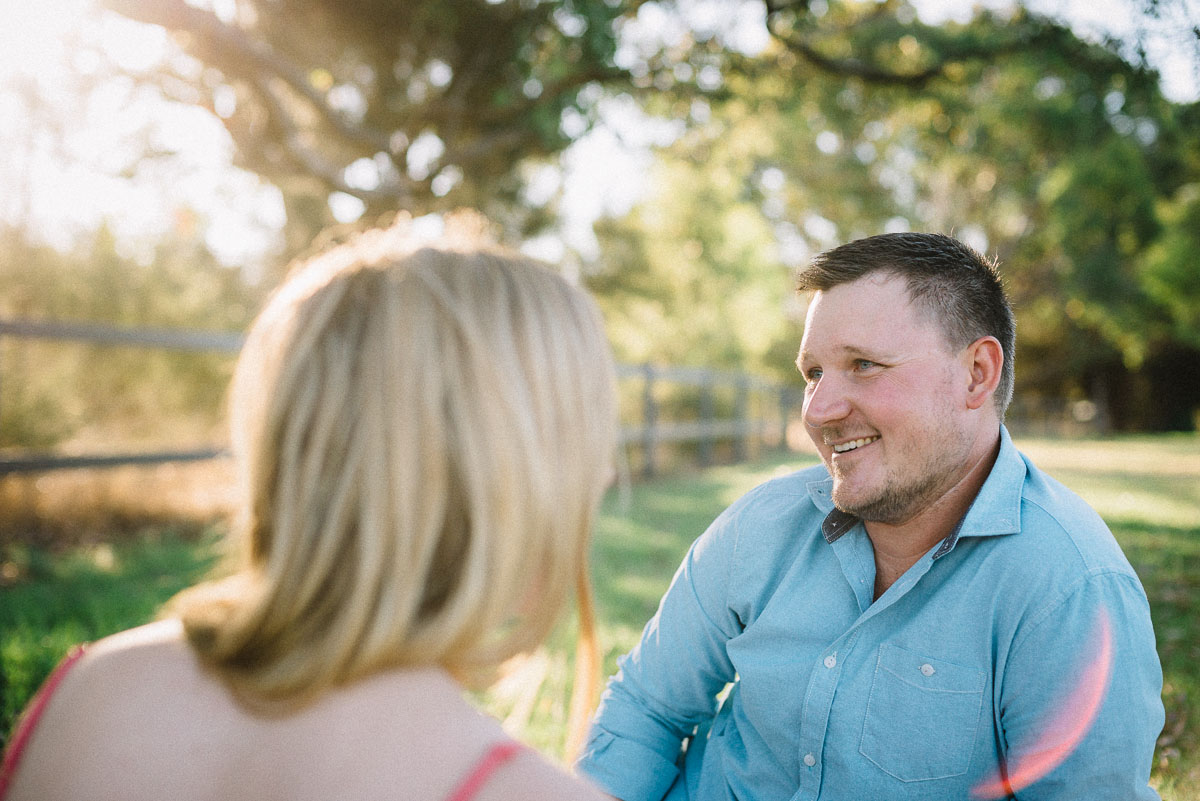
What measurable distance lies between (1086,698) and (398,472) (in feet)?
4.24

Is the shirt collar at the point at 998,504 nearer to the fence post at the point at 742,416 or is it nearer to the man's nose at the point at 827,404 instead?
the man's nose at the point at 827,404

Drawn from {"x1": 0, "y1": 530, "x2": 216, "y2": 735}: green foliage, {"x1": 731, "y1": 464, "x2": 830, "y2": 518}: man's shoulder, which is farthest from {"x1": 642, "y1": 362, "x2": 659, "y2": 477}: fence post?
{"x1": 731, "y1": 464, "x2": 830, "y2": 518}: man's shoulder

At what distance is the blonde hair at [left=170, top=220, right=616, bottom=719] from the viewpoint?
3.19ft

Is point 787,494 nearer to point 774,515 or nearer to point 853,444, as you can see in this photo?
point 774,515

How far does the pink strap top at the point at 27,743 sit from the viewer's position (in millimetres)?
872

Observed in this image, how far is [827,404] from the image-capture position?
1.96 meters

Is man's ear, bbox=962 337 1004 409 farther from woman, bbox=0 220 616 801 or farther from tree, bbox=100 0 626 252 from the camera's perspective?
tree, bbox=100 0 626 252

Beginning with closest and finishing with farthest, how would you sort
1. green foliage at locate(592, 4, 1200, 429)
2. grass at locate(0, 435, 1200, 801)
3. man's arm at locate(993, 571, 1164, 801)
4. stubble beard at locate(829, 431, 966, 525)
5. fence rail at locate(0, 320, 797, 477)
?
man's arm at locate(993, 571, 1164, 801)
stubble beard at locate(829, 431, 966, 525)
grass at locate(0, 435, 1200, 801)
fence rail at locate(0, 320, 797, 477)
green foliage at locate(592, 4, 1200, 429)

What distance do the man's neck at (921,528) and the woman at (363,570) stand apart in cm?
Answer: 107

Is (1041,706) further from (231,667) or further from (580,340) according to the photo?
(231,667)

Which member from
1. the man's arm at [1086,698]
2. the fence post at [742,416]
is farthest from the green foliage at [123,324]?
the fence post at [742,416]

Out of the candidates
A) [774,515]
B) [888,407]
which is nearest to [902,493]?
[888,407]

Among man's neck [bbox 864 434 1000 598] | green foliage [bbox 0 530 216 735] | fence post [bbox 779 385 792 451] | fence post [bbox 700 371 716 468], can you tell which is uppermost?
man's neck [bbox 864 434 1000 598]

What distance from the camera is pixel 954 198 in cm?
2614
